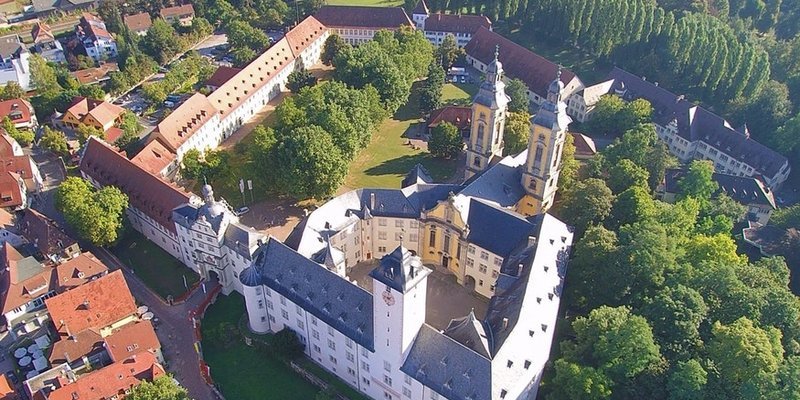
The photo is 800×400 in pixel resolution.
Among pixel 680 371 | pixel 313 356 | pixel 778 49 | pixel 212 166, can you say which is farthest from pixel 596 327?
pixel 778 49

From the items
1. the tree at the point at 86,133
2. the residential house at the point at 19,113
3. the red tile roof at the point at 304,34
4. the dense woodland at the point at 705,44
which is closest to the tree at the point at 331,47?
the red tile roof at the point at 304,34

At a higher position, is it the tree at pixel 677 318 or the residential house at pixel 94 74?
the tree at pixel 677 318

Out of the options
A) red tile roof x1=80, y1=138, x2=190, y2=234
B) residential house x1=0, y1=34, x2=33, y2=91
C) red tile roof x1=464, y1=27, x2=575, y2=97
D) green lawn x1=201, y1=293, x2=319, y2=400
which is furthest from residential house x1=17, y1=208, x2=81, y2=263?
red tile roof x1=464, y1=27, x2=575, y2=97

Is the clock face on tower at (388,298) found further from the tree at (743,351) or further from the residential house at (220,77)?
the residential house at (220,77)

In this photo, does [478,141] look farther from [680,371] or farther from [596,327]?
[680,371]

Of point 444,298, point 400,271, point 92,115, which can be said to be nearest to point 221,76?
point 92,115
